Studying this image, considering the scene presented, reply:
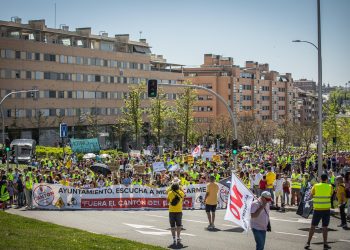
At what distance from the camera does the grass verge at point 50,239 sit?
14.9m

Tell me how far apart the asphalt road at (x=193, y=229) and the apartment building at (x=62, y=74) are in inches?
2060

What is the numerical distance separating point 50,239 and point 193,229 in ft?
20.0

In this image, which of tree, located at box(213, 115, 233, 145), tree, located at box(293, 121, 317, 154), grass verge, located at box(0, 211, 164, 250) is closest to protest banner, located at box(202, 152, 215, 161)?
grass verge, located at box(0, 211, 164, 250)

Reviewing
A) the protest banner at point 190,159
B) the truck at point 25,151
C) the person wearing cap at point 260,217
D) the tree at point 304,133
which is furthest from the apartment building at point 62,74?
the person wearing cap at point 260,217

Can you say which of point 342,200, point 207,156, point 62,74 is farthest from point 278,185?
point 62,74

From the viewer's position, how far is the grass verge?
14859 mm

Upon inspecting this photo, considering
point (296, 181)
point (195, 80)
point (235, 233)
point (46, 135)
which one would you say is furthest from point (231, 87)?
point (235, 233)

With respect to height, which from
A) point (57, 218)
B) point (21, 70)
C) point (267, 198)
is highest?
point (21, 70)

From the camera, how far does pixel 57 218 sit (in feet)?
80.5

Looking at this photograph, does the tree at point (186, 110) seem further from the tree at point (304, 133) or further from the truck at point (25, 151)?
the truck at point (25, 151)

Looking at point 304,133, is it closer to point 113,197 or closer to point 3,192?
point 113,197

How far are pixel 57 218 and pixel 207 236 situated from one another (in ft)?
24.8

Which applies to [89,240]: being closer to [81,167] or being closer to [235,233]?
[235,233]

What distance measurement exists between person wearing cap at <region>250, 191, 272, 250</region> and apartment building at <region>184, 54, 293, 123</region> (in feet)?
331
